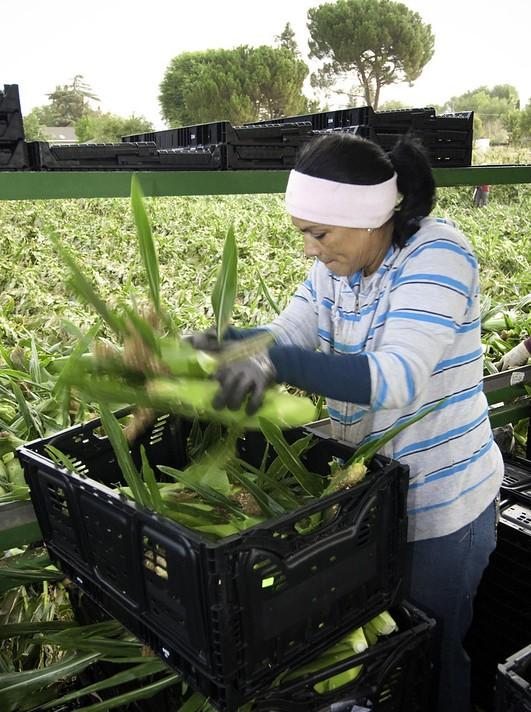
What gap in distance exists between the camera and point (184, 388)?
2.96 ft

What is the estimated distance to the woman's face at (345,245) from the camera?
1.20m

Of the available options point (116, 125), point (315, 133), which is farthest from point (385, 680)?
point (116, 125)

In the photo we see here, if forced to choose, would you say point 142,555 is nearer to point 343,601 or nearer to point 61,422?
point 343,601

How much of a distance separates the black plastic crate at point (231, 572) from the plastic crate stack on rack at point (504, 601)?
2.29ft

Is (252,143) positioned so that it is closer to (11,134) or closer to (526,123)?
(11,134)

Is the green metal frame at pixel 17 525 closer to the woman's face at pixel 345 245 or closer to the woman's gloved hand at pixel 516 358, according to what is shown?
the woman's face at pixel 345 245

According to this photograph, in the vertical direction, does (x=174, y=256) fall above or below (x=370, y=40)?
below

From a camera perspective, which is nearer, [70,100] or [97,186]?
[97,186]

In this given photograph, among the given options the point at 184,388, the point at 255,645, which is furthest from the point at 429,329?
the point at 255,645

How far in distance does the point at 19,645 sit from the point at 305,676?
797 mm

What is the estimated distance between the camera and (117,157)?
1.46 m

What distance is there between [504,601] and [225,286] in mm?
1225

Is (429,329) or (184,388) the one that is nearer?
(184,388)

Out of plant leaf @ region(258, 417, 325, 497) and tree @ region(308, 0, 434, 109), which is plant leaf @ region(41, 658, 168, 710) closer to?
plant leaf @ region(258, 417, 325, 497)
